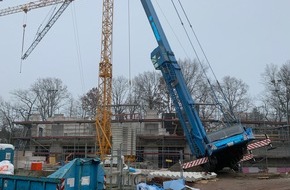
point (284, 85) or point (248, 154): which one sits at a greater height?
point (284, 85)

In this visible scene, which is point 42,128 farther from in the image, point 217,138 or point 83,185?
point 83,185

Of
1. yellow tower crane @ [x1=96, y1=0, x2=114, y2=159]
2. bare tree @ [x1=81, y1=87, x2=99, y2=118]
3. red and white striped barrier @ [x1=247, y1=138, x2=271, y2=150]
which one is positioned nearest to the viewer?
red and white striped barrier @ [x1=247, y1=138, x2=271, y2=150]

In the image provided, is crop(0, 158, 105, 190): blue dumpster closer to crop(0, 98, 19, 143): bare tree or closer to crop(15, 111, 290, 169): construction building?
crop(15, 111, 290, 169): construction building

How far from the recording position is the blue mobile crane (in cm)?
1908

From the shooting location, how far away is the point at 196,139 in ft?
66.3

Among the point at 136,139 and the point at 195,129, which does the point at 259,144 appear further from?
the point at 136,139

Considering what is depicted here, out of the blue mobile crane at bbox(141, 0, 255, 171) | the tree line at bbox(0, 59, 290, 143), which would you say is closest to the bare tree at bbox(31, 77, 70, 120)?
the tree line at bbox(0, 59, 290, 143)

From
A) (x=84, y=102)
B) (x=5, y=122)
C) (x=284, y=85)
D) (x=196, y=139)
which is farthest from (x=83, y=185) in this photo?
(x=5, y=122)

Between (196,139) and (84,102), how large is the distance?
49.9 m

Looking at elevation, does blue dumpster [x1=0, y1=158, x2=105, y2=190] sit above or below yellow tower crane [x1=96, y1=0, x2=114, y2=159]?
below

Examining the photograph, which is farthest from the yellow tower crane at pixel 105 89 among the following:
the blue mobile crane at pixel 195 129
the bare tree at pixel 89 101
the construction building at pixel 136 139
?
the bare tree at pixel 89 101

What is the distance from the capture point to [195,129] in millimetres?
20234

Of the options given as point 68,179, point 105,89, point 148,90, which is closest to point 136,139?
point 105,89

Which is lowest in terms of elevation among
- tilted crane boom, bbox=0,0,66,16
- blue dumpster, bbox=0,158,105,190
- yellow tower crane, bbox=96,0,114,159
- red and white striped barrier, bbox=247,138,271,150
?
blue dumpster, bbox=0,158,105,190
